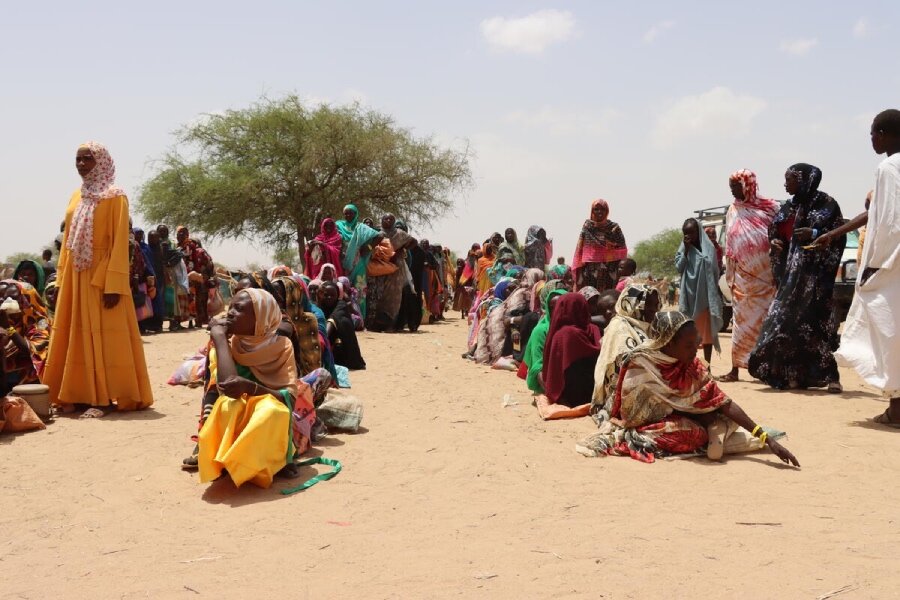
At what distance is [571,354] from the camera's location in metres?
7.29

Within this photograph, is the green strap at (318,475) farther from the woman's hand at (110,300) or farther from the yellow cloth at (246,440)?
the woman's hand at (110,300)

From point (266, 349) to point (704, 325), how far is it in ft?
18.2

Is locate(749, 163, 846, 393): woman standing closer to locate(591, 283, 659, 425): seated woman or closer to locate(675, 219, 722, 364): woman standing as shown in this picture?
locate(675, 219, 722, 364): woman standing

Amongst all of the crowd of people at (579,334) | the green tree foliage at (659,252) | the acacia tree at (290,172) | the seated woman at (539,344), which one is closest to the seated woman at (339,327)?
the crowd of people at (579,334)

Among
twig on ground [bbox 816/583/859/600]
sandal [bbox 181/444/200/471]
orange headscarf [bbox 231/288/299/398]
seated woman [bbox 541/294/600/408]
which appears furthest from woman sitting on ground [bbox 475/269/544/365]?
twig on ground [bbox 816/583/859/600]

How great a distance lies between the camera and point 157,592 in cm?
357

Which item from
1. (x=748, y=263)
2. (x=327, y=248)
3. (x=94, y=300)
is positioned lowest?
(x=94, y=300)

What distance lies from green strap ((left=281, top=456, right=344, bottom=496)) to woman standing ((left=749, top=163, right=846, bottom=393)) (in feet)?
15.6

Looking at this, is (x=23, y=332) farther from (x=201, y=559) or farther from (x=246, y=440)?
(x=201, y=559)

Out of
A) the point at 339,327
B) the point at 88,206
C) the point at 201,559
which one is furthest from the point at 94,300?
the point at 201,559

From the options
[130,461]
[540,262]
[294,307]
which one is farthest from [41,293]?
[540,262]

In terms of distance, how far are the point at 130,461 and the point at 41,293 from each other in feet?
12.6

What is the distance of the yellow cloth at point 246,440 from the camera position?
479cm

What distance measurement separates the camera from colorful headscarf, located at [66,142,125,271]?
6992mm
